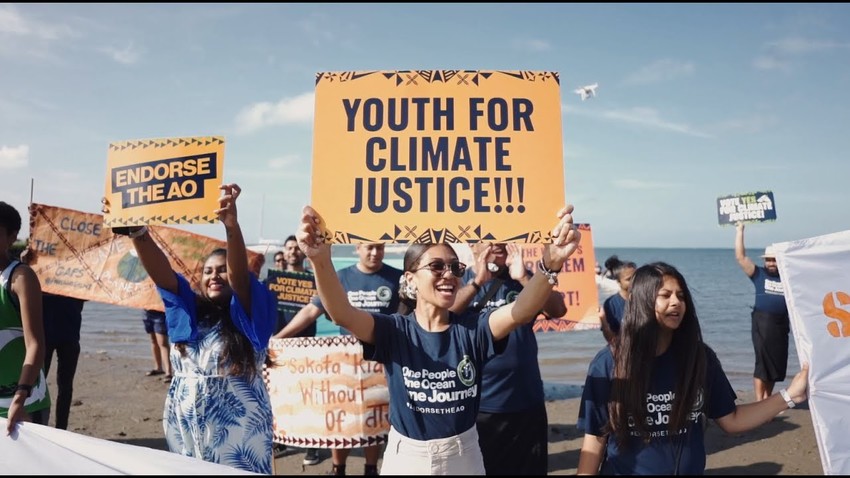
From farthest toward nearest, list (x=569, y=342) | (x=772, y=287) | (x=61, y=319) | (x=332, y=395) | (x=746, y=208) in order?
1. (x=569, y=342)
2. (x=772, y=287)
3. (x=746, y=208)
4. (x=61, y=319)
5. (x=332, y=395)

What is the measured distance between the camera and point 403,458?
262 centimetres

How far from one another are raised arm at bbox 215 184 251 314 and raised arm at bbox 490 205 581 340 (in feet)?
4.95

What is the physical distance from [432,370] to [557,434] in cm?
528

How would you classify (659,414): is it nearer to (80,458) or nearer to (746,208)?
(80,458)

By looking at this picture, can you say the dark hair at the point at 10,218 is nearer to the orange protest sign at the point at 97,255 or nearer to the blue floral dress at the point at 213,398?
the blue floral dress at the point at 213,398

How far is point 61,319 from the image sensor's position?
6.52m

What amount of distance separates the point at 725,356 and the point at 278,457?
479 inches

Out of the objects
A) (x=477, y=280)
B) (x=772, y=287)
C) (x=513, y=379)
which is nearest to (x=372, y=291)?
(x=477, y=280)

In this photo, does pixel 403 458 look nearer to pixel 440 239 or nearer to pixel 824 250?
pixel 440 239

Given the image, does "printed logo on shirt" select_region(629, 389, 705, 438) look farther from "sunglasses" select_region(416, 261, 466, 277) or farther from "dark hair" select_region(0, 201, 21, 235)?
"dark hair" select_region(0, 201, 21, 235)

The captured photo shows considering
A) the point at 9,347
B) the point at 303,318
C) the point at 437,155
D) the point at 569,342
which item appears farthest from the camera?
the point at 569,342

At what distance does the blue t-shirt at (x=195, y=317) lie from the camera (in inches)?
130

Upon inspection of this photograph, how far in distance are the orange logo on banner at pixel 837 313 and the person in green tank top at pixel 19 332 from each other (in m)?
4.35

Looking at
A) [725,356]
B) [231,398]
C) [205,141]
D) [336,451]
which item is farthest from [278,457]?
[725,356]
